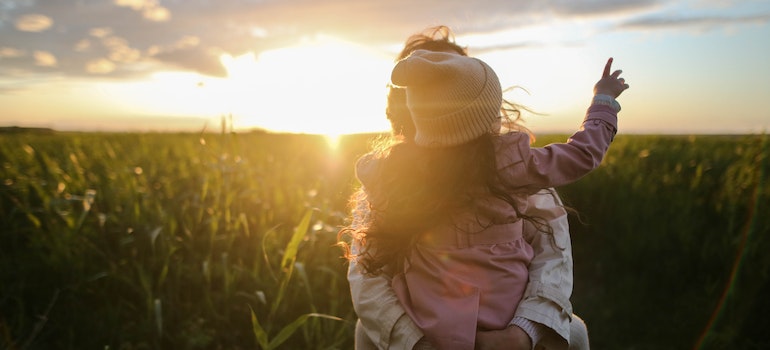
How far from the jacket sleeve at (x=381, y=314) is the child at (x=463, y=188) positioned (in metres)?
0.03

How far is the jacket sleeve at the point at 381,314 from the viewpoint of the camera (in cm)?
160

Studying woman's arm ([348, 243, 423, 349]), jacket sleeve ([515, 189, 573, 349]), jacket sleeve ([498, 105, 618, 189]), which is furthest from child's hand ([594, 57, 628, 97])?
woman's arm ([348, 243, 423, 349])

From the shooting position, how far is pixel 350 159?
619 cm

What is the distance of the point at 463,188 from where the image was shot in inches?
63.0

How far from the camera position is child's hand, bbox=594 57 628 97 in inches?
66.6

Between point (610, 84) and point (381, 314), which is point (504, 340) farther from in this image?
point (610, 84)

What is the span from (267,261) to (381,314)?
3.10 feet

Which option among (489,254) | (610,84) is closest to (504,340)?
(489,254)

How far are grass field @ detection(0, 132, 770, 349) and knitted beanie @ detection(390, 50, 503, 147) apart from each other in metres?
0.79

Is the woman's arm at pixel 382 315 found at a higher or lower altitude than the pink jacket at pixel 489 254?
lower

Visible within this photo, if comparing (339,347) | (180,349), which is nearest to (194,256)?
(180,349)

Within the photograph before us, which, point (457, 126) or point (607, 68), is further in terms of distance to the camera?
point (607, 68)

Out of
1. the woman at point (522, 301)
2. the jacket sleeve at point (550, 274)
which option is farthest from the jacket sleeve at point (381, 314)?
the jacket sleeve at point (550, 274)

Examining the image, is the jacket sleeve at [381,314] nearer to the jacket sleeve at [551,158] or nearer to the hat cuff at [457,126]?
the hat cuff at [457,126]
